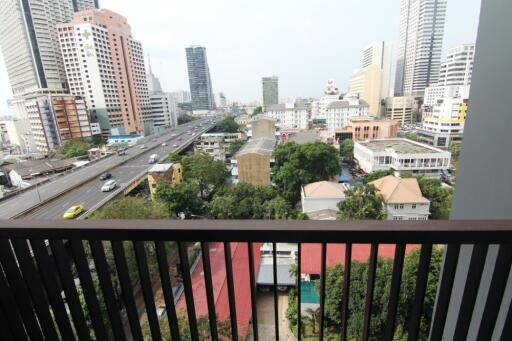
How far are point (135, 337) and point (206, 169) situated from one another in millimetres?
7472

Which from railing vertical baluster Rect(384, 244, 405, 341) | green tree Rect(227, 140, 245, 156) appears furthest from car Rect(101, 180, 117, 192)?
green tree Rect(227, 140, 245, 156)

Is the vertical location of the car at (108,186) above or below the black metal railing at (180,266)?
below

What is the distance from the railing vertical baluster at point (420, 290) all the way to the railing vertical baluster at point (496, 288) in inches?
Answer: 4.0

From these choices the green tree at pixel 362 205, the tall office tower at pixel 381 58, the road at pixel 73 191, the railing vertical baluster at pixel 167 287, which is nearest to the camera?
the railing vertical baluster at pixel 167 287

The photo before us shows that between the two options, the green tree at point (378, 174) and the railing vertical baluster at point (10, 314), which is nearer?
the railing vertical baluster at point (10, 314)

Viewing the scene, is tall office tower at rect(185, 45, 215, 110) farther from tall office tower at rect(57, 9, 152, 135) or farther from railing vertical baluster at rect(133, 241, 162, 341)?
railing vertical baluster at rect(133, 241, 162, 341)

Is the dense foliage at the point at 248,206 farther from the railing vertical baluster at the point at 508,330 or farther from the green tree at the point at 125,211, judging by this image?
the railing vertical baluster at the point at 508,330

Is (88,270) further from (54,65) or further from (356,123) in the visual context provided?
(54,65)

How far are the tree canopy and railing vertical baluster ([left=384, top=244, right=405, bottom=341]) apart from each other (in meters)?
6.89

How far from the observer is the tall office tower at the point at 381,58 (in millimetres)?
17422

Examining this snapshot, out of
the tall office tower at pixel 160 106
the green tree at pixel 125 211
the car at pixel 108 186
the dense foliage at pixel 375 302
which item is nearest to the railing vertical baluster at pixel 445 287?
the dense foliage at pixel 375 302

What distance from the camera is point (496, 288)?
1.40 feet

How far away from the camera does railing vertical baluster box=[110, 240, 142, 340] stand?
515 mm

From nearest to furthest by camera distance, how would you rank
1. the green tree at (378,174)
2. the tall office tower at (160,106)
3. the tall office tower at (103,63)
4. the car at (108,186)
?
the car at (108,186), the green tree at (378,174), the tall office tower at (103,63), the tall office tower at (160,106)
